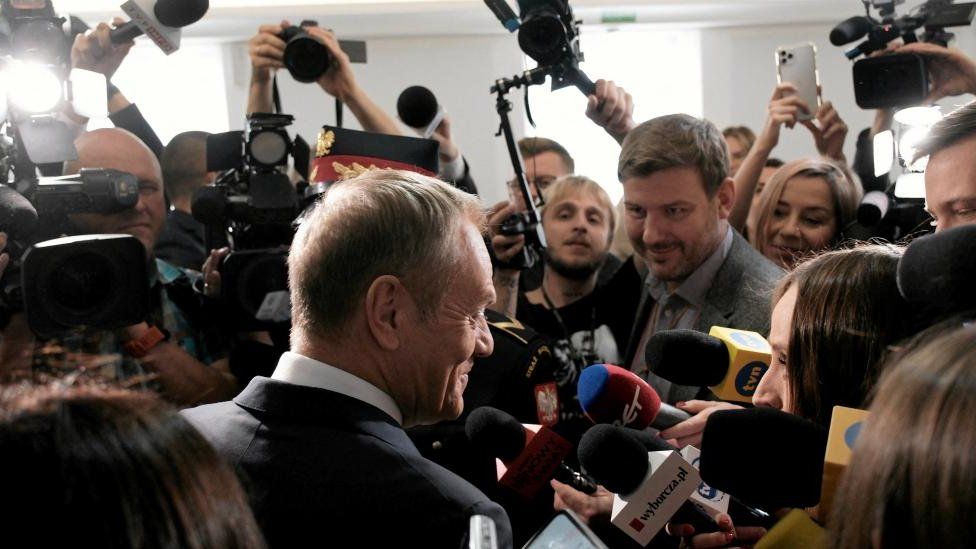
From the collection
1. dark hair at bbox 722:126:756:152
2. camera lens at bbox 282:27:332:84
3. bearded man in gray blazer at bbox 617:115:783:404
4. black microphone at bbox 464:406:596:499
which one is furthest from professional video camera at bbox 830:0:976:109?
black microphone at bbox 464:406:596:499

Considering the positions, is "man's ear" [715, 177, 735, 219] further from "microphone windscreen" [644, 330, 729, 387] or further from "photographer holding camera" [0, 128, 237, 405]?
"photographer holding camera" [0, 128, 237, 405]

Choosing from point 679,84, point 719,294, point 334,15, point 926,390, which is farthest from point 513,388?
point 679,84

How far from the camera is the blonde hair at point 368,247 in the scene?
1.18 meters

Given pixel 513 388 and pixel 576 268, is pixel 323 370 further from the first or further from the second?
pixel 576 268

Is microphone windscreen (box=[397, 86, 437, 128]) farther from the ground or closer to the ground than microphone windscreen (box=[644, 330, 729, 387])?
farther from the ground

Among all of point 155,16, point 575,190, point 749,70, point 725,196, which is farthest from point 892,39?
point 749,70

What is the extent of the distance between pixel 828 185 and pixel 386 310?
1531 mm

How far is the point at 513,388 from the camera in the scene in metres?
1.81

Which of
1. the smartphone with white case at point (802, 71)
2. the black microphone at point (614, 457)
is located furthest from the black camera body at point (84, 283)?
the smartphone with white case at point (802, 71)

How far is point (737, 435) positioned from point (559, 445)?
18.5 inches

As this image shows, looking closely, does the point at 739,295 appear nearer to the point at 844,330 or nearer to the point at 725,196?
the point at 725,196

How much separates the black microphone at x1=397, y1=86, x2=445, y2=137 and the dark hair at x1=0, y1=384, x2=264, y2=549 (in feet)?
5.13

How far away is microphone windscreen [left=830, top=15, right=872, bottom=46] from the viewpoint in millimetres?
2385

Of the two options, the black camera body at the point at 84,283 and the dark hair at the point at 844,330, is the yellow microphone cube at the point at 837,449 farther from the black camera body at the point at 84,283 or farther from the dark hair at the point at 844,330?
the black camera body at the point at 84,283
